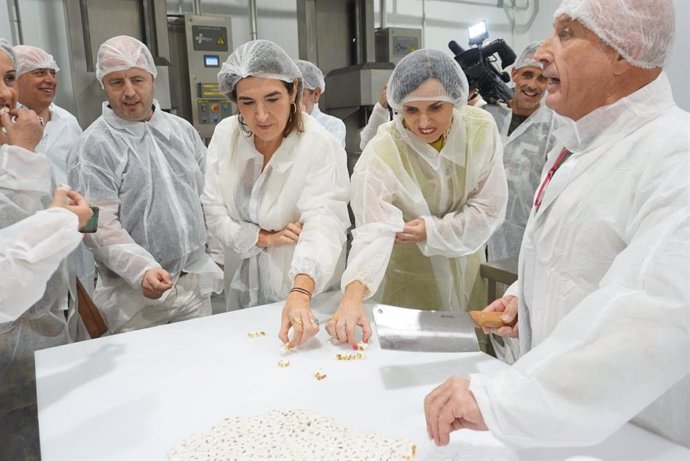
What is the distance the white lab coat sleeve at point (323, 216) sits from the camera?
4.40ft

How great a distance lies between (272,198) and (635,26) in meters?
1.00

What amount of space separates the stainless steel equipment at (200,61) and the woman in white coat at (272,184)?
72.2 inches

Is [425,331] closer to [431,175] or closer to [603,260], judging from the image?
[603,260]

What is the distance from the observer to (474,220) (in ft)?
4.87

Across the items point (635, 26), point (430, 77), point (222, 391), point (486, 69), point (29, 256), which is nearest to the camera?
point (635, 26)

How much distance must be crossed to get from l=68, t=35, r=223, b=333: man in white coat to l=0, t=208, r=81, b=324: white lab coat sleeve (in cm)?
62

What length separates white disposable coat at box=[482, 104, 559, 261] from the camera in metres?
2.38

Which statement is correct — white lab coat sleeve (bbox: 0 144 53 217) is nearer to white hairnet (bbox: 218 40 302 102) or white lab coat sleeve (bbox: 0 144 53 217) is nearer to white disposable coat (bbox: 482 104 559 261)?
white hairnet (bbox: 218 40 302 102)

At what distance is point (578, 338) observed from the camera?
2.27ft

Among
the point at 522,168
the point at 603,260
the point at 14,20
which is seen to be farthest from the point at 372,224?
the point at 14,20

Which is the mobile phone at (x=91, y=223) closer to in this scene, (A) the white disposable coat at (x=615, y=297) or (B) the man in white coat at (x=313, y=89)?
(A) the white disposable coat at (x=615, y=297)

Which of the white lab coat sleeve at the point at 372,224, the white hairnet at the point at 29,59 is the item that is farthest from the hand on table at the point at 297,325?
the white hairnet at the point at 29,59

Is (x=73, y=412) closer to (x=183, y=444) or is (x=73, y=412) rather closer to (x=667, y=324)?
(x=183, y=444)

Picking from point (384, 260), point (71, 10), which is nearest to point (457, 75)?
point (384, 260)
